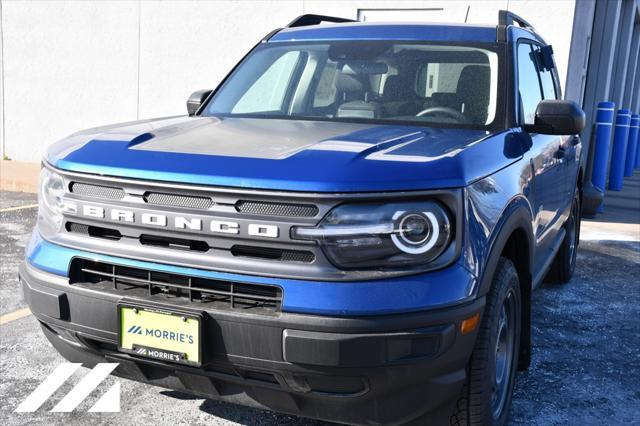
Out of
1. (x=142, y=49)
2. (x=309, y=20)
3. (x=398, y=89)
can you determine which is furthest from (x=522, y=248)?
(x=142, y=49)

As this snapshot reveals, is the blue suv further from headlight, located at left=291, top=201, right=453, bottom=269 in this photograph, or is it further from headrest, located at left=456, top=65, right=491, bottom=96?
headrest, located at left=456, top=65, right=491, bottom=96

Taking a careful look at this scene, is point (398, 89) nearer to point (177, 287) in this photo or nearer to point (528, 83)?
point (528, 83)

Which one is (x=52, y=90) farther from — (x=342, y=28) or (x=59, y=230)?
(x=59, y=230)

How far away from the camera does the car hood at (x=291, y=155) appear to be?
2197 millimetres

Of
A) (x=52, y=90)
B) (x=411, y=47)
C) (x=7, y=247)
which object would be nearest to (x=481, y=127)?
(x=411, y=47)

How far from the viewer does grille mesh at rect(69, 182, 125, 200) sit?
245 cm

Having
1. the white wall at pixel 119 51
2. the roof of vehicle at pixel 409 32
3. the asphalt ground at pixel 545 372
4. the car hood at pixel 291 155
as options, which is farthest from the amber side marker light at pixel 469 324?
the white wall at pixel 119 51

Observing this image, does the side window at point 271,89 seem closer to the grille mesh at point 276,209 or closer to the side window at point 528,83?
the side window at point 528,83

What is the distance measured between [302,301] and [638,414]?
6.74ft

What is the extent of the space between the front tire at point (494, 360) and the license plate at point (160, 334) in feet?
3.18

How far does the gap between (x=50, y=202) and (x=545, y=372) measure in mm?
2675

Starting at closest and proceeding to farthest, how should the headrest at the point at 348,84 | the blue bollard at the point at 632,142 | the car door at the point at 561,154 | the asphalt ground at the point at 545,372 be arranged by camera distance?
the asphalt ground at the point at 545,372
the headrest at the point at 348,84
the car door at the point at 561,154
the blue bollard at the point at 632,142

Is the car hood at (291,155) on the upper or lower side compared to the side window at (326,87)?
lower

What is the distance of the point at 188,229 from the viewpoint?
2301 millimetres
